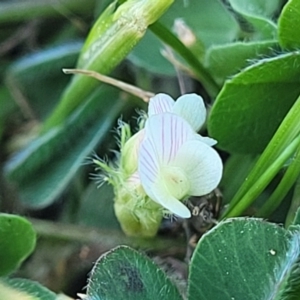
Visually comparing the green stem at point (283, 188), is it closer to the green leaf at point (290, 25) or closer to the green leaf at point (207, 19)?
the green leaf at point (290, 25)

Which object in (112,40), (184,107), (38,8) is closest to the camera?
(184,107)

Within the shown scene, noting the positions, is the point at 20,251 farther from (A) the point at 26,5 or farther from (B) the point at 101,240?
(A) the point at 26,5

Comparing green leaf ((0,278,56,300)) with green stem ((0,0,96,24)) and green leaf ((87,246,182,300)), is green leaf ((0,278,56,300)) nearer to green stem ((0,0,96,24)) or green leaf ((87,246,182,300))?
green leaf ((87,246,182,300))

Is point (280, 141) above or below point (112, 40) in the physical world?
below

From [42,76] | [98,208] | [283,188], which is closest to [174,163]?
[283,188]

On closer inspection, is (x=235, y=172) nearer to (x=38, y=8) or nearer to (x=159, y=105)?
(x=159, y=105)

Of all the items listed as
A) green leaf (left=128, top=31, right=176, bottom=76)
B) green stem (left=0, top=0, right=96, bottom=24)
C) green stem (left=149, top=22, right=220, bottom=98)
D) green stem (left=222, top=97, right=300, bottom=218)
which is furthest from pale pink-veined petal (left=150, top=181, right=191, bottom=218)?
green stem (left=0, top=0, right=96, bottom=24)

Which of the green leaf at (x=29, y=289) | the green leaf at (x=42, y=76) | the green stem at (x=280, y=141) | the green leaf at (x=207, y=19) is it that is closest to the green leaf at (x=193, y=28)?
the green leaf at (x=207, y=19)
